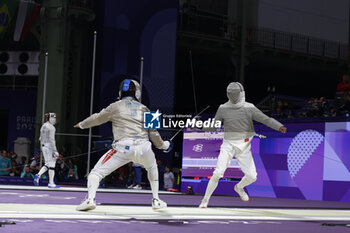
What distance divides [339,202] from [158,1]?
39.2 feet

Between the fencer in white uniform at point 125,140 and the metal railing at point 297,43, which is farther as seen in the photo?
the metal railing at point 297,43

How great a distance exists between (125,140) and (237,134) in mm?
1975

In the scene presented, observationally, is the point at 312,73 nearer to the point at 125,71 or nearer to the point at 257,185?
the point at 125,71

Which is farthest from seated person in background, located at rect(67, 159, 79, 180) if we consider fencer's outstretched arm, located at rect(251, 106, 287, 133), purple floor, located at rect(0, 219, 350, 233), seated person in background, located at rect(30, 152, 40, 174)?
purple floor, located at rect(0, 219, 350, 233)

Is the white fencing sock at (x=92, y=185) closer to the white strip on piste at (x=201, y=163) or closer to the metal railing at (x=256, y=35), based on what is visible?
the white strip on piste at (x=201, y=163)

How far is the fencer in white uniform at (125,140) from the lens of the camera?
704 centimetres

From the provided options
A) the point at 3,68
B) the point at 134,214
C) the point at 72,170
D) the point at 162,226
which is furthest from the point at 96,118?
the point at 3,68

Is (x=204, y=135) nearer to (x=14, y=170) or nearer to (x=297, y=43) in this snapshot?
(x=14, y=170)

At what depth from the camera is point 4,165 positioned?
61.5 feet

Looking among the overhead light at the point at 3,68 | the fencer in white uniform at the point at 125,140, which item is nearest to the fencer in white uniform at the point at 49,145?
the fencer in white uniform at the point at 125,140

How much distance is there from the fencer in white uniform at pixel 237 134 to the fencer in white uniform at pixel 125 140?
1.25 m

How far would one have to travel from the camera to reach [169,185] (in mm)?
17156

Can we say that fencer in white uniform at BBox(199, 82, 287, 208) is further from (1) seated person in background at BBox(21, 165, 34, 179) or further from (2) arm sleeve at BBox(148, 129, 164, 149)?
(1) seated person in background at BBox(21, 165, 34, 179)

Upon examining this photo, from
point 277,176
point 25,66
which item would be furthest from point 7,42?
point 277,176
